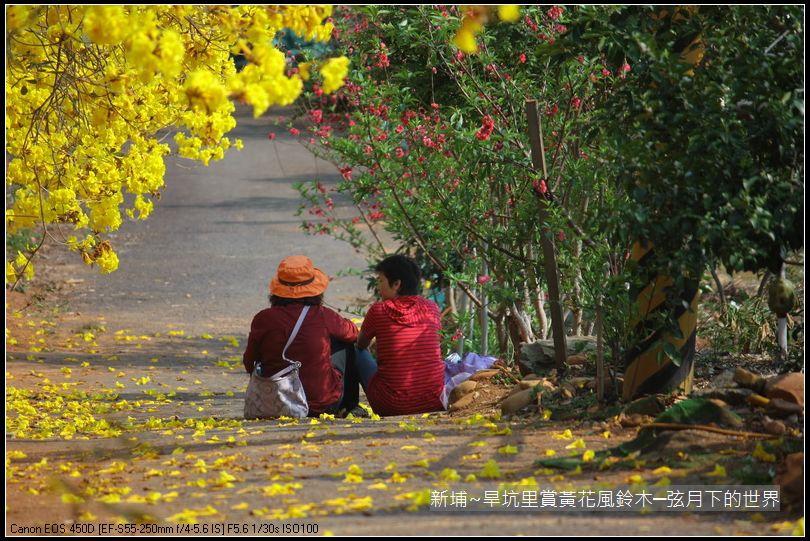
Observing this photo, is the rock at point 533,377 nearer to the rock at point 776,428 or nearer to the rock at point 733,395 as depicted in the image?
the rock at point 733,395

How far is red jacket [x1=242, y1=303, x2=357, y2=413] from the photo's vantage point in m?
6.37

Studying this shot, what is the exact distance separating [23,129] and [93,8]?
259cm

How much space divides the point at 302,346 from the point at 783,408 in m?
2.73

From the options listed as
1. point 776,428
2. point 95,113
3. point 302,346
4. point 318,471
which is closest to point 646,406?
point 776,428

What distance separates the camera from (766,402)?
15.8 ft

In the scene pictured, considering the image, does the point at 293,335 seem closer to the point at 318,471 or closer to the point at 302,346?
the point at 302,346

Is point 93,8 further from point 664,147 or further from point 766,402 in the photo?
point 766,402

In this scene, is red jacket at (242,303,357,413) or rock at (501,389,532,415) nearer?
rock at (501,389,532,415)

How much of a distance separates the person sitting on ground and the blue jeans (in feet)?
0.49

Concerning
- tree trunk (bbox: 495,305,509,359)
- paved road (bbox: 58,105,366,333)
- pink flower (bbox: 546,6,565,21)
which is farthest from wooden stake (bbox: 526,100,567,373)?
paved road (bbox: 58,105,366,333)

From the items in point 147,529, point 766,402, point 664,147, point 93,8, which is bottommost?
point 147,529

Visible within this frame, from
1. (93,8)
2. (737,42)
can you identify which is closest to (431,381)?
(737,42)

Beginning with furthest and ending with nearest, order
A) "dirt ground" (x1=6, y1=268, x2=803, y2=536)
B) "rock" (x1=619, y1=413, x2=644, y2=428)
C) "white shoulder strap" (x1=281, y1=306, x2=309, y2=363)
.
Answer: "white shoulder strap" (x1=281, y1=306, x2=309, y2=363), "rock" (x1=619, y1=413, x2=644, y2=428), "dirt ground" (x1=6, y1=268, x2=803, y2=536)

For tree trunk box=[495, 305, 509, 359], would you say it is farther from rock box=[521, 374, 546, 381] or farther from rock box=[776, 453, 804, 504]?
rock box=[776, 453, 804, 504]
